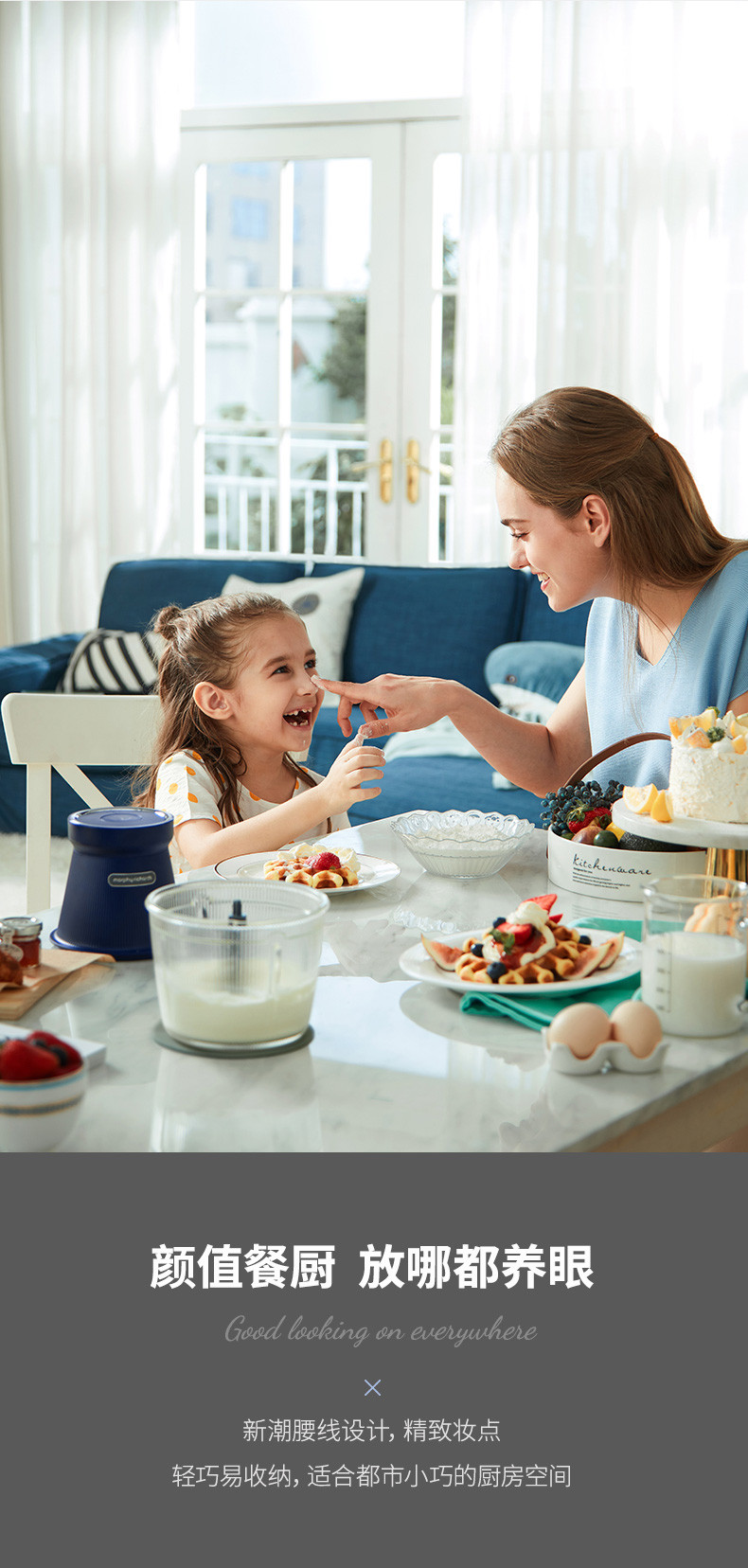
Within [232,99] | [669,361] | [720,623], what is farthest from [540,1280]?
[232,99]

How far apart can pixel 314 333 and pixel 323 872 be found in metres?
3.92

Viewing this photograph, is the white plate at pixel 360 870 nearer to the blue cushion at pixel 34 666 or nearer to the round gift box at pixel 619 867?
the round gift box at pixel 619 867

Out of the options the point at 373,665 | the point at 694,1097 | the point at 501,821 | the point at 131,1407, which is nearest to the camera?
the point at 131,1407

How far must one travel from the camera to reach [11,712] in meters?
1.87

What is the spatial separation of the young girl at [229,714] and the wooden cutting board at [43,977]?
0.50 metres

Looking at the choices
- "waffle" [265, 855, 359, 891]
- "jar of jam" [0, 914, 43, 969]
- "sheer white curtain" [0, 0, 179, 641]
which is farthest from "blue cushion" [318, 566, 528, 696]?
"jar of jam" [0, 914, 43, 969]

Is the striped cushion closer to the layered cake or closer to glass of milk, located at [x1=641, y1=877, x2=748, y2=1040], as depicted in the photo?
the layered cake

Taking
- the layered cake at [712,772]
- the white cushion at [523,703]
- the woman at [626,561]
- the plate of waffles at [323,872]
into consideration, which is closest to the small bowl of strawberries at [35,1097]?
the plate of waffles at [323,872]

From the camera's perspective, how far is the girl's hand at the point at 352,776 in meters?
1.45

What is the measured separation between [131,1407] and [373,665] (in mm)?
3436

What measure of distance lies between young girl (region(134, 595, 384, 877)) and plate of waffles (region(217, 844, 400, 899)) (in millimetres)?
177

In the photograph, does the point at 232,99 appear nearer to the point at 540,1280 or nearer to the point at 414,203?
the point at 414,203

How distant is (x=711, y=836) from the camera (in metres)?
1.13

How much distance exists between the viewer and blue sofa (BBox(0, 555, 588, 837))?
12.7 ft
